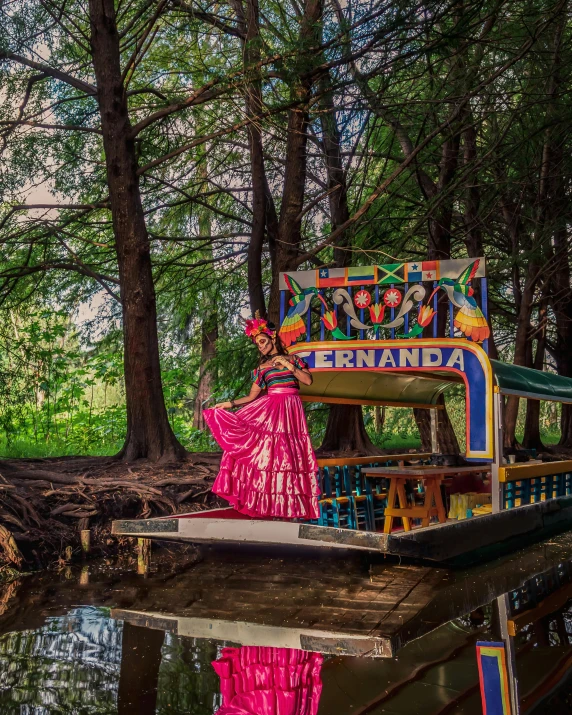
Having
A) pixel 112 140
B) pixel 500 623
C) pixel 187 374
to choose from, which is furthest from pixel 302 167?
pixel 187 374

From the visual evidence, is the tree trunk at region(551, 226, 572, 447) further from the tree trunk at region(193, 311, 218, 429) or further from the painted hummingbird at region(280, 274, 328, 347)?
the painted hummingbird at region(280, 274, 328, 347)

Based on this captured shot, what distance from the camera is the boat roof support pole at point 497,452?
945 centimetres

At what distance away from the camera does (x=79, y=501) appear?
1102cm

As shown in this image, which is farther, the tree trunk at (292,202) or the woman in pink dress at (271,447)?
the tree trunk at (292,202)

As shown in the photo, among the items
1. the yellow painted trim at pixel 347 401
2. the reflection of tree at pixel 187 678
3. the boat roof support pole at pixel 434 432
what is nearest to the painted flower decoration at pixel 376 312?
the yellow painted trim at pixel 347 401

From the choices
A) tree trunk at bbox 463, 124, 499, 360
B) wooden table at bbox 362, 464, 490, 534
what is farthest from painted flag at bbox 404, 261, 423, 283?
tree trunk at bbox 463, 124, 499, 360

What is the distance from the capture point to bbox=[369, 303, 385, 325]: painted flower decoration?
389 inches

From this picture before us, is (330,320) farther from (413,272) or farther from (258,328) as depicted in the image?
(258,328)

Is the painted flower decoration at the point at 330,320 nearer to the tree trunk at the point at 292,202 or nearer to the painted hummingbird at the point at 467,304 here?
the painted hummingbird at the point at 467,304

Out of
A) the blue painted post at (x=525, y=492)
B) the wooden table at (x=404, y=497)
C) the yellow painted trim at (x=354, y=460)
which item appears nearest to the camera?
the wooden table at (x=404, y=497)

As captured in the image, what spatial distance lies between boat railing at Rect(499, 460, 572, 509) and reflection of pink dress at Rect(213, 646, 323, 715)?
4835 millimetres

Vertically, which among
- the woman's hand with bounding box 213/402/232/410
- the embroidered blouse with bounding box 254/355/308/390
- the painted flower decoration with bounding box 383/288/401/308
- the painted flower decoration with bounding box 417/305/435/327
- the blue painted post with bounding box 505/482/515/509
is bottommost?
the blue painted post with bounding box 505/482/515/509

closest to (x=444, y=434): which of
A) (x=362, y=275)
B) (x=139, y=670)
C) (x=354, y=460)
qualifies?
(x=354, y=460)

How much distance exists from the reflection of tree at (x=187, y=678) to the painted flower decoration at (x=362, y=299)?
4.76 metres
